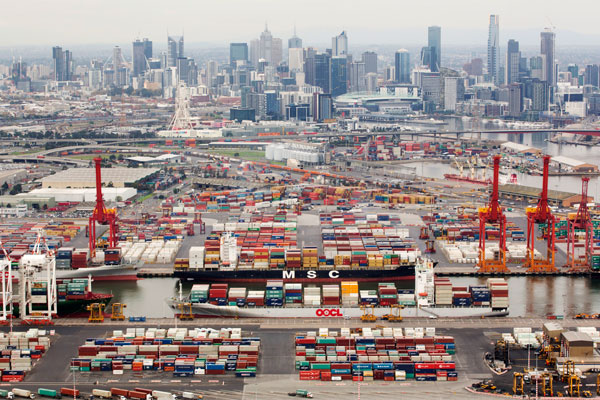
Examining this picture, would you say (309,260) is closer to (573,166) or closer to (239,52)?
(573,166)

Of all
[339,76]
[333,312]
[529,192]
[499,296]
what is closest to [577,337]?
[499,296]

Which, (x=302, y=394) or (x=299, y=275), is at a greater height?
(x=299, y=275)

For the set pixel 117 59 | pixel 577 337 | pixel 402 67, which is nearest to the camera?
pixel 577 337

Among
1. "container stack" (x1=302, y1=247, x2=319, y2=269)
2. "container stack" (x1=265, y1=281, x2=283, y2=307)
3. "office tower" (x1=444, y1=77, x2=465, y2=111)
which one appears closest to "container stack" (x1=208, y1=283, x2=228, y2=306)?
"container stack" (x1=265, y1=281, x2=283, y2=307)

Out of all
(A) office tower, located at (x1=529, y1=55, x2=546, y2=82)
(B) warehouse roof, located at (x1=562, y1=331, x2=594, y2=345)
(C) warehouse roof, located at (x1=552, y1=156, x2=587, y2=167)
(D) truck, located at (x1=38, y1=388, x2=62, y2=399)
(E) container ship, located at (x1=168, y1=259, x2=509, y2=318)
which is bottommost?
(D) truck, located at (x1=38, y1=388, x2=62, y2=399)

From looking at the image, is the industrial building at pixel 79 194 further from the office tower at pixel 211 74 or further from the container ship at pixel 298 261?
the office tower at pixel 211 74

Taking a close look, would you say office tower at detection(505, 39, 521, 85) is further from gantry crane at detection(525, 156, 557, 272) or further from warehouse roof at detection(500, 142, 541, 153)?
gantry crane at detection(525, 156, 557, 272)

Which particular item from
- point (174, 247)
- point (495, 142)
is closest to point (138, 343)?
point (174, 247)
